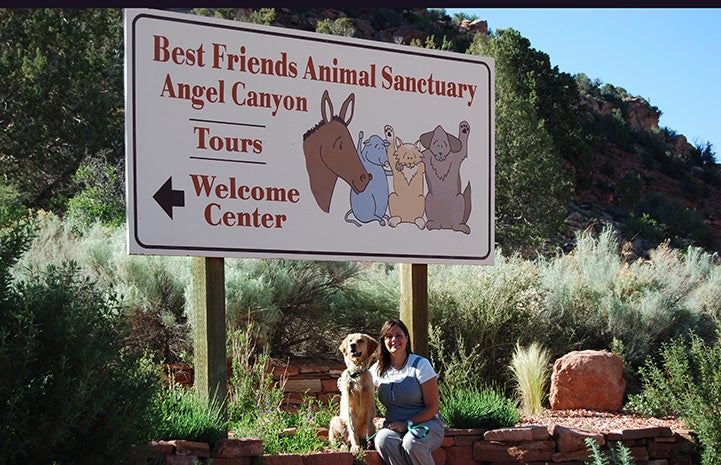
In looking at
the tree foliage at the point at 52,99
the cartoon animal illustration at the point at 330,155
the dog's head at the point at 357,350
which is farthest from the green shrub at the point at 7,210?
the tree foliage at the point at 52,99

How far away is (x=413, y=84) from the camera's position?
699 centimetres

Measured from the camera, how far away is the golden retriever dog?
589cm

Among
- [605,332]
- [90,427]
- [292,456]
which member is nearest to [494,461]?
[292,456]

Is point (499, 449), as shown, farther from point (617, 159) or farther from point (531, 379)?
point (617, 159)

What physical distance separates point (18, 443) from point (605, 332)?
747cm

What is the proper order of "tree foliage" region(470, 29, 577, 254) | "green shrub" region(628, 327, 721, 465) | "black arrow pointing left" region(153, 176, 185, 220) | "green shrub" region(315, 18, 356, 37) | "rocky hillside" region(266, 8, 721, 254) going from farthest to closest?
"rocky hillside" region(266, 8, 721, 254)
"green shrub" region(315, 18, 356, 37)
"tree foliage" region(470, 29, 577, 254)
"green shrub" region(628, 327, 721, 465)
"black arrow pointing left" region(153, 176, 185, 220)

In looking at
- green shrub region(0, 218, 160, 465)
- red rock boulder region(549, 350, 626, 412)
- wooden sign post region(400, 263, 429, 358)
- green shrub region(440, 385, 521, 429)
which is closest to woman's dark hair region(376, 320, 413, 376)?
wooden sign post region(400, 263, 429, 358)

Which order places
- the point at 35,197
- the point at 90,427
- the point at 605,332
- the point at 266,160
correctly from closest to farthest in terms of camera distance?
1. the point at 90,427
2. the point at 266,160
3. the point at 605,332
4. the point at 35,197

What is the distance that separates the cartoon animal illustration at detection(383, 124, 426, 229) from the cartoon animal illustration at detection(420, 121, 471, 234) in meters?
0.07

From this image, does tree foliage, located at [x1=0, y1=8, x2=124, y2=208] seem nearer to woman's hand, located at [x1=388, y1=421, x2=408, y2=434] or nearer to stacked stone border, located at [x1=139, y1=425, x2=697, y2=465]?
stacked stone border, located at [x1=139, y1=425, x2=697, y2=465]

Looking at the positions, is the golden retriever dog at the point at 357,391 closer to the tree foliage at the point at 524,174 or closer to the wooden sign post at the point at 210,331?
the wooden sign post at the point at 210,331

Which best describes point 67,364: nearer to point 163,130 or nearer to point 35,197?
point 163,130

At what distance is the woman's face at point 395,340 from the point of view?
240 inches

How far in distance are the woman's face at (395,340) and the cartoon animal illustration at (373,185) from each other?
3.12 feet
